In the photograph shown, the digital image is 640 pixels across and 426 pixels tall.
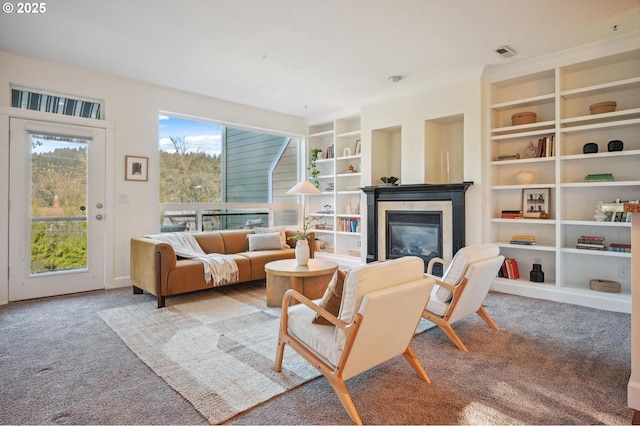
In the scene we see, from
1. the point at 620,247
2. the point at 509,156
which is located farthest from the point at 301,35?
the point at 620,247

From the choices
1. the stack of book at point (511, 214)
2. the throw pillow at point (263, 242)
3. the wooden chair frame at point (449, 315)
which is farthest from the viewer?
the throw pillow at point (263, 242)

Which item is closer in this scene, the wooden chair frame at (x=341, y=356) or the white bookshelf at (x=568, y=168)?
the wooden chair frame at (x=341, y=356)

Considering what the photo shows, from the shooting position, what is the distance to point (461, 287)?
2582mm

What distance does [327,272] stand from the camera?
368cm

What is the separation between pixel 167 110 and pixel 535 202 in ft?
16.8

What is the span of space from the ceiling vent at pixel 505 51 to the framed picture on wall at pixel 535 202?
1.65 meters

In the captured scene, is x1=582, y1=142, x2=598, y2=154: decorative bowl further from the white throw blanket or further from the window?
the window

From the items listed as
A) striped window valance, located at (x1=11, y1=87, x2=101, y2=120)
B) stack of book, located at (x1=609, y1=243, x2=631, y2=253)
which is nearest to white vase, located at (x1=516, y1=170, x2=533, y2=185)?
stack of book, located at (x1=609, y1=243, x2=631, y2=253)

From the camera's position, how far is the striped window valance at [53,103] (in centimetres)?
407

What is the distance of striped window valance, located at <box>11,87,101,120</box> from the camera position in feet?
13.4

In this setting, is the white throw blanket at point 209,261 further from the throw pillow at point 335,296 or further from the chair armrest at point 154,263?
the throw pillow at point 335,296

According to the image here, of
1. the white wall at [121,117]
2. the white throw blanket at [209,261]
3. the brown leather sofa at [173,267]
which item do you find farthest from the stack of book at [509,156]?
the white wall at [121,117]

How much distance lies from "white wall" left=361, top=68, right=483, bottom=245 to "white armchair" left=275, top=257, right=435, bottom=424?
114 inches

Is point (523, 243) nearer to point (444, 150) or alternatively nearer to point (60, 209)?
point (444, 150)
